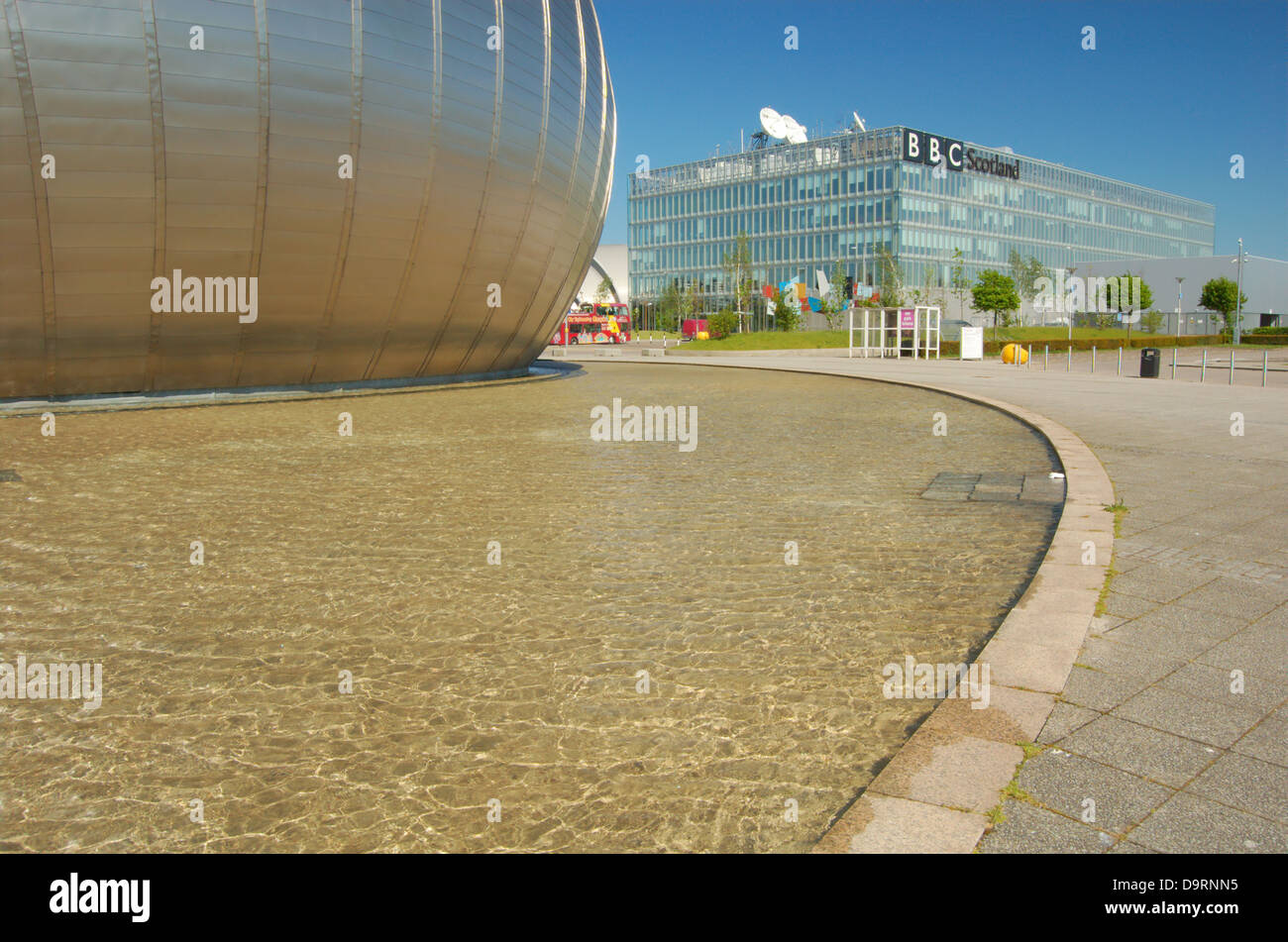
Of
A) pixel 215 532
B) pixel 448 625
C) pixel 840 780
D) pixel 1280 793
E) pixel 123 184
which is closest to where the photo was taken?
pixel 1280 793

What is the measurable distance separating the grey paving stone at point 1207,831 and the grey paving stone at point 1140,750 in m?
0.20

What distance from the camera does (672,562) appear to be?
6801 mm

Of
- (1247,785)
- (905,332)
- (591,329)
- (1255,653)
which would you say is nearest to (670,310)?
(591,329)

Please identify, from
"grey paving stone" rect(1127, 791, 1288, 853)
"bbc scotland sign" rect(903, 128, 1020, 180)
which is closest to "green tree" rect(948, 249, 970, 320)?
"bbc scotland sign" rect(903, 128, 1020, 180)

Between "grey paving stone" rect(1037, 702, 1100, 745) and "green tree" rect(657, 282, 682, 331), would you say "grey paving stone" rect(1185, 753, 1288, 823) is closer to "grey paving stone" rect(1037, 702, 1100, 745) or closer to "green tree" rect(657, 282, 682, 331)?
"grey paving stone" rect(1037, 702, 1100, 745)

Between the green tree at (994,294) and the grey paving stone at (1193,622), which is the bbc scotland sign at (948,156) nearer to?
the green tree at (994,294)

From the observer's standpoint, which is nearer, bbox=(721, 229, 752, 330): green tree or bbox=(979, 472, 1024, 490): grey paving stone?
bbox=(979, 472, 1024, 490): grey paving stone

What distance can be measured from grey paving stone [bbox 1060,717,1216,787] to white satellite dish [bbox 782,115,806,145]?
11376cm

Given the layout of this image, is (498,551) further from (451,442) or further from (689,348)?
(689,348)

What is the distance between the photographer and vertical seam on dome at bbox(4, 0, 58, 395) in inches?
606

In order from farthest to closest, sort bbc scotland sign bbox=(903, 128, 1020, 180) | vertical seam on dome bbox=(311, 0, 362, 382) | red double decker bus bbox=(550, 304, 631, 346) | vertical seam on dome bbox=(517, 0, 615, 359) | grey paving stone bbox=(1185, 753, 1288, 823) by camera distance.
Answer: bbc scotland sign bbox=(903, 128, 1020, 180), red double decker bus bbox=(550, 304, 631, 346), vertical seam on dome bbox=(517, 0, 615, 359), vertical seam on dome bbox=(311, 0, 362, 382), grey paving stone bbox=(1185, 753, 1288, 823)

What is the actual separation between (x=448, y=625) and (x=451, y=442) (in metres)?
8.69

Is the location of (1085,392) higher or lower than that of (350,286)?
lower
